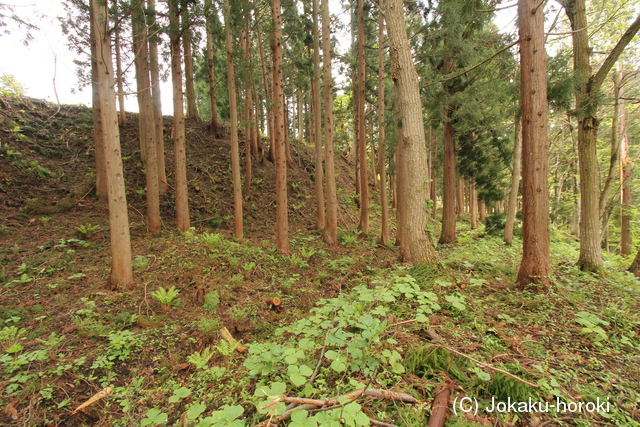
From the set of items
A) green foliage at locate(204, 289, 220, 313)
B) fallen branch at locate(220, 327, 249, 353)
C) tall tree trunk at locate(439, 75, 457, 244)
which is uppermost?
tall tree trunk at locate(439, 75, 457, 244)

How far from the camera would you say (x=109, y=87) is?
4.56 meters

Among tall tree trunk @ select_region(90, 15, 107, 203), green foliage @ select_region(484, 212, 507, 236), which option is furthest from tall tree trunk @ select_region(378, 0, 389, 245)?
tall tree trunk @ select_region(90, 15, 107, 203)

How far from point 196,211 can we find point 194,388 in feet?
27.9

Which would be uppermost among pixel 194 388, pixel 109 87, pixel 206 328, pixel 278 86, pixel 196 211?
pixel 278 86

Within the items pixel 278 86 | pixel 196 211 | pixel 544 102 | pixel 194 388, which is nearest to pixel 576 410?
pixel 194 388

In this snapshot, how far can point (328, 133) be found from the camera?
30.5 ft

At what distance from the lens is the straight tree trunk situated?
8727 mm

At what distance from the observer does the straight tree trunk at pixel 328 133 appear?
28.6 ft

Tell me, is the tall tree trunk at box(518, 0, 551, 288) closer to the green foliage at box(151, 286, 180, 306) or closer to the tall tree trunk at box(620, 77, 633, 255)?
the green foliage at box(151, 286, 180, 306)

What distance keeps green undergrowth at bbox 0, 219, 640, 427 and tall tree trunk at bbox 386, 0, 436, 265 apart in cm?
53

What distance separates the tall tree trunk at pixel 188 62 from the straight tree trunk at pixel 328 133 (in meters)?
4.20

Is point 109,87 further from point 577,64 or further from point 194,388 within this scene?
point 577,64

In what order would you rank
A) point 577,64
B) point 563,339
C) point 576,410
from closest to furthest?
1. point 576,410
2. point 563,339
3. point 577,64

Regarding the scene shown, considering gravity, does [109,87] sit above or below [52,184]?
above
